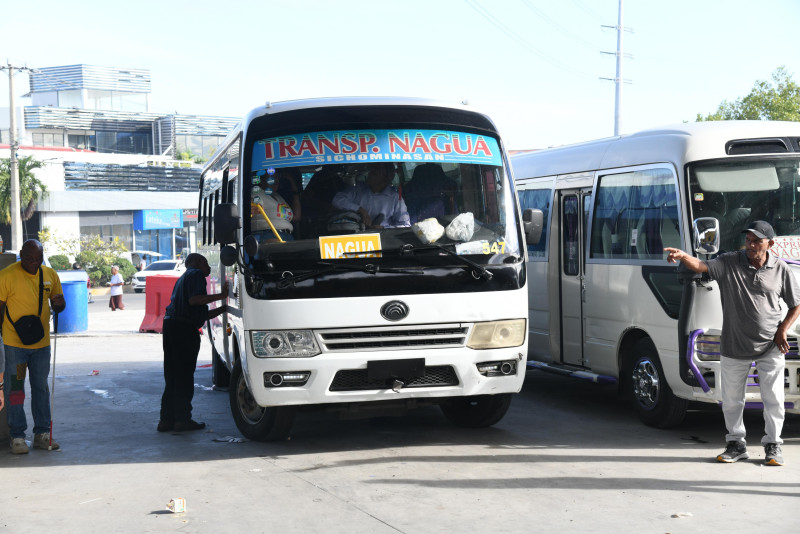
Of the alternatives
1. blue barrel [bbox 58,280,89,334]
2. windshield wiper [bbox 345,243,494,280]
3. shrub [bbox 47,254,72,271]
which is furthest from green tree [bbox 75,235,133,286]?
windshield wiper [bbox 345,243,494,280]

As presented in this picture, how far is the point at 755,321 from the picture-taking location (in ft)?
24.5

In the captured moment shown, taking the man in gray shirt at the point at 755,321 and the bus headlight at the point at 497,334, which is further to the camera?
the bus headlight at the point at 497,334

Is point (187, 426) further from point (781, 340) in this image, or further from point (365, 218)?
point (781, 340)

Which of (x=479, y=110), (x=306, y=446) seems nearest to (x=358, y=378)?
(x=306, y=446)

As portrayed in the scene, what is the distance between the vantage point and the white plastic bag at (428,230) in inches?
317

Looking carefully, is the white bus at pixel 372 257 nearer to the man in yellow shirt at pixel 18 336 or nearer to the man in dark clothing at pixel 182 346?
the man in dark clothing at pixel 182 346

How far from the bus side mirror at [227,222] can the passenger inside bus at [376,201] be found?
0.79m

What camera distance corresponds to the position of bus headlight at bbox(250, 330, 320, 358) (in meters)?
7.81

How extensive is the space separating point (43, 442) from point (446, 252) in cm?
402

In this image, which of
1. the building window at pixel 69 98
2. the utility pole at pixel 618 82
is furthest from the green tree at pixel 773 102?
the building window at pixel 69 98

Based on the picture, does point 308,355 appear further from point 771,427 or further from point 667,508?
point 771,427

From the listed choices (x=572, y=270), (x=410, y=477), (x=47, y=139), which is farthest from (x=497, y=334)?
(x=47, y=139)

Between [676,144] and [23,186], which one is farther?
[23,186]

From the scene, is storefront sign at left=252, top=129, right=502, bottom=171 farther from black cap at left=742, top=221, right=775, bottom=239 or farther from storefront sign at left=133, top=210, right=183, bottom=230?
storefront sign at left=133, top=210, right=183, bottom=230
